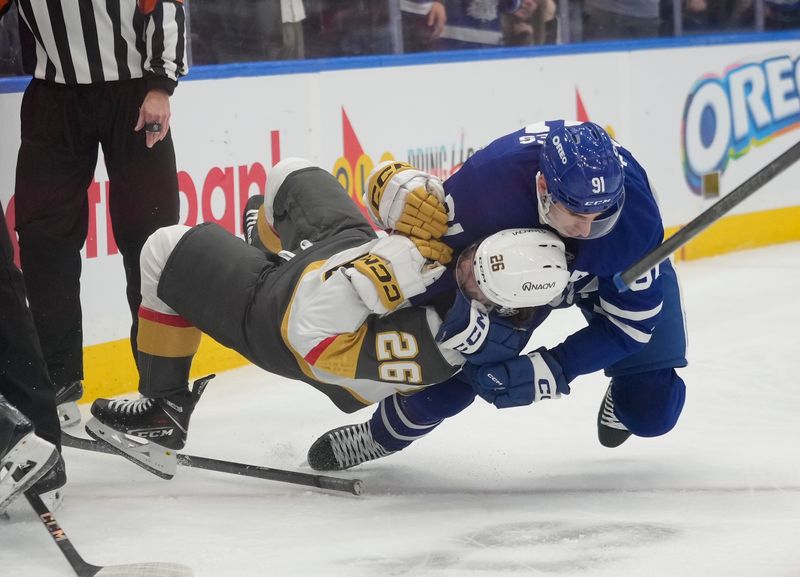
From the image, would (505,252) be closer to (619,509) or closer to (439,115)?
(619,509)

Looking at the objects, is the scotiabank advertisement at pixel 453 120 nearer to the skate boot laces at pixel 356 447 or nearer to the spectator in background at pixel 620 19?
the spectator in background at pixel 620 19

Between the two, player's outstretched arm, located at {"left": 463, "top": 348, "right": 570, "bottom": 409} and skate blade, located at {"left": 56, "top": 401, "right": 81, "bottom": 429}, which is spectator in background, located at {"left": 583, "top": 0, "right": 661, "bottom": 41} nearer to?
skate blade, located at {"left": 56, "top": 401, "right": 81, "bottom": 429}

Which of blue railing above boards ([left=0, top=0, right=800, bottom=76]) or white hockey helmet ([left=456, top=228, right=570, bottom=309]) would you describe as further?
blue railing above boards ([left=0, top=0, right=800, bottom=76])

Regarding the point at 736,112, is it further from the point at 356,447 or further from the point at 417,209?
the point at 417,209

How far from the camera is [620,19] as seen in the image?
6.04 metres

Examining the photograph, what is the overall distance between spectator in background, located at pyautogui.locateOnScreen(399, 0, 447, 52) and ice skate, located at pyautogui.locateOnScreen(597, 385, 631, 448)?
7.70ft

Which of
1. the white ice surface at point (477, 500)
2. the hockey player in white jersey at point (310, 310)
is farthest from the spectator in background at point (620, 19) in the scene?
the hockey player in white jersey at point (310, 310)

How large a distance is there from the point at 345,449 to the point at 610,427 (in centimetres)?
64

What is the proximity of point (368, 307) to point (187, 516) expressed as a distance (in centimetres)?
60

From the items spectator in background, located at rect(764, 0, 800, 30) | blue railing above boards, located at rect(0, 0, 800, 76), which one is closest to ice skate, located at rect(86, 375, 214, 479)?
blue railing above boards, located at rect(0, 0, 800, 76)

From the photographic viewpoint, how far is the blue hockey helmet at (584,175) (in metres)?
2.45

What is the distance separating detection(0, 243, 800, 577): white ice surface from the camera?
7.95ft

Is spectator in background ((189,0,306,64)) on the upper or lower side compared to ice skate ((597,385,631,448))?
upper

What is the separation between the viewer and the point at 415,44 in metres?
5.11
